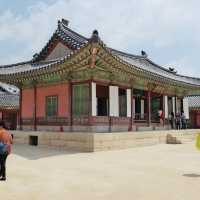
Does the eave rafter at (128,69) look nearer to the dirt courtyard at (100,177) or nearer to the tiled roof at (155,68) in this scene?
the tiled roof at (155,68)

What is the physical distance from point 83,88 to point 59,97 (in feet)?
6.41

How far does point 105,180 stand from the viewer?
348 inches

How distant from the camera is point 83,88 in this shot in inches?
682

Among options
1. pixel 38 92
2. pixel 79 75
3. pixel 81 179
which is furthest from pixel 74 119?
pixel 81 179

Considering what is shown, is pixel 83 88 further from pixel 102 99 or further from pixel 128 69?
pixel 102 99

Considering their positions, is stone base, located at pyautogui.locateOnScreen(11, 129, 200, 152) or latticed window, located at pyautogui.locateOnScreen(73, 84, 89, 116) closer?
stone base, located at pyautogui.locateOnScreen(11, 129, 200, 152)

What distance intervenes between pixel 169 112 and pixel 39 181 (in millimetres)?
17664

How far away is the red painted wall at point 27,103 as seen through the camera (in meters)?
20.6

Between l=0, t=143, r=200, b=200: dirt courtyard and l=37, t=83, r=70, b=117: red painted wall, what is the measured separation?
441cm

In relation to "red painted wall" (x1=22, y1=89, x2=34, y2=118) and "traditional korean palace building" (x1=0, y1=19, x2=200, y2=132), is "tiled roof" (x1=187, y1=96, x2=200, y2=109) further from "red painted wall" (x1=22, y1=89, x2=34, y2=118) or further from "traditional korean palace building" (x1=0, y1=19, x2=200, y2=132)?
"red painted wall" (x1=22, y1=89, x2=34, y2=118)

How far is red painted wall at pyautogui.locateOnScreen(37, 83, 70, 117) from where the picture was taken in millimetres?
18234

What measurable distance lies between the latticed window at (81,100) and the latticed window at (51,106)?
5.13ft

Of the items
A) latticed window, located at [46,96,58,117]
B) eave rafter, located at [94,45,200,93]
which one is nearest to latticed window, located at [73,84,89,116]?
latticed window, located at [46,96,58,117]

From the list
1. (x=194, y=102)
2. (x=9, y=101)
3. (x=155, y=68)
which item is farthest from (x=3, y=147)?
(x=194, y=102)
